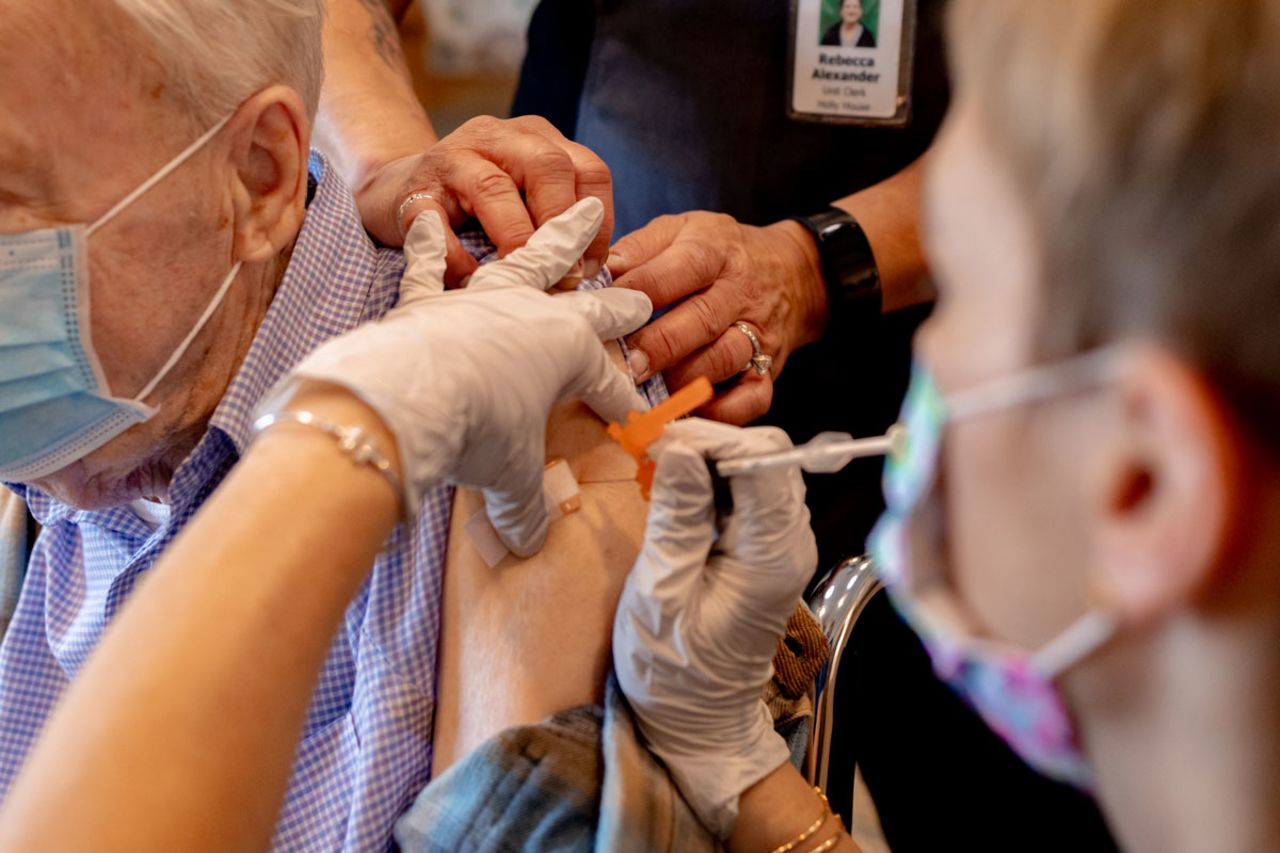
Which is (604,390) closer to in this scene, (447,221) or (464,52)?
(447,221)

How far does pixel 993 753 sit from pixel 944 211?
1.26 m

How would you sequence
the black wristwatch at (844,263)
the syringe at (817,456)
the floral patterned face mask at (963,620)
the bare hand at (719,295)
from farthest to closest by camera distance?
the black wristwatch at (844,263) → the bare hand at (719,295) → the syringe at (817,456) → the floral patterned face mask at (963,620)

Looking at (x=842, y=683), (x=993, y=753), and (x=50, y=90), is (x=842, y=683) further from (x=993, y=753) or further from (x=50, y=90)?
(x=50, y=90)

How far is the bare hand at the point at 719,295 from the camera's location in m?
1.39

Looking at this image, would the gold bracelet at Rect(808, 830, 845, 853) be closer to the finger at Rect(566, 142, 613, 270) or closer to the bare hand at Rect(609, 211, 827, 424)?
the bare hand at Rect(609, 211, 827, 424)

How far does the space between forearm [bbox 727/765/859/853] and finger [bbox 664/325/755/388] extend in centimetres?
56

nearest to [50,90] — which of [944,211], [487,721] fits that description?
[487,721]

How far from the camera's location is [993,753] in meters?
1.70

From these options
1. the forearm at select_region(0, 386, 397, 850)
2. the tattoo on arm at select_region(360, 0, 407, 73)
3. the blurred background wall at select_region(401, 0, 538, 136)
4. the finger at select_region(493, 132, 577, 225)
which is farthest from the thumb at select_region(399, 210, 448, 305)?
the blurred background wall at select_region(401, 0, 538, 136)

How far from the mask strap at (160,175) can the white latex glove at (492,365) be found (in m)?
0.23

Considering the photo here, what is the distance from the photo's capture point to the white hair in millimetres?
1093

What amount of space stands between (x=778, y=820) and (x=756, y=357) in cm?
68

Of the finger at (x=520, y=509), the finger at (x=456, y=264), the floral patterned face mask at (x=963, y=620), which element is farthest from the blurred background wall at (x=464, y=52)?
the floral patterned face mask at (x=963, y=620)

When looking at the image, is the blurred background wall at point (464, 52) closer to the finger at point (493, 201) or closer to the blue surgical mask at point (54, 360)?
the finger at point (493, 201)
